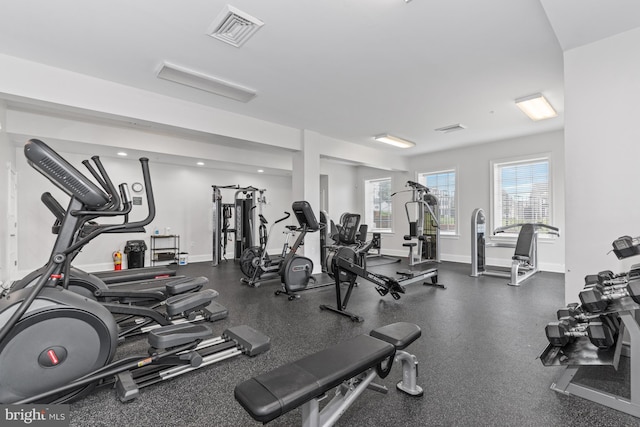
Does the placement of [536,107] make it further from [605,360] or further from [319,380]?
[319,380]

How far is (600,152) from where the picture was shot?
7.75 feet

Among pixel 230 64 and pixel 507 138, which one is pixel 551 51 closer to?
pixel 230 64

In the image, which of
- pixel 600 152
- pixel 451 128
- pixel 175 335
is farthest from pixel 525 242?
pixel 175 335

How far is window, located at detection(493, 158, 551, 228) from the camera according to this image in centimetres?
608

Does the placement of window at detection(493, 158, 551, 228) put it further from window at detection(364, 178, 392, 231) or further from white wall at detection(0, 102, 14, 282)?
white wall at detection(0, 102, 14, 282)

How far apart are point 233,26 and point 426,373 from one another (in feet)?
10.6

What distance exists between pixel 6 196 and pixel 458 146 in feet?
27.4

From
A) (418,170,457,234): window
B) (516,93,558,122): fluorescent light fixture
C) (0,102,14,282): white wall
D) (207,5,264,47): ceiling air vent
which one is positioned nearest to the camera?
(207,5,264,47): ceiling air vent

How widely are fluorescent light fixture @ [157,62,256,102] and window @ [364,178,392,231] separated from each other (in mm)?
5827

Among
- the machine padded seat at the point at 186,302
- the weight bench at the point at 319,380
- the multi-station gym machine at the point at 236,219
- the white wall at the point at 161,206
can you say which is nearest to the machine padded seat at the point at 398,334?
the weight bench at the point at 319,380

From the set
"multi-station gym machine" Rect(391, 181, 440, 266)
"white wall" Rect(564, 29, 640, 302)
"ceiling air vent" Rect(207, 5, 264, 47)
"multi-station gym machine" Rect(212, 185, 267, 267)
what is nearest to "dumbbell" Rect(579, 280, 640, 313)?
"white wall" Rect(564, 29, 640, 302)

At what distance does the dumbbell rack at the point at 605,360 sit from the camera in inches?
62.8

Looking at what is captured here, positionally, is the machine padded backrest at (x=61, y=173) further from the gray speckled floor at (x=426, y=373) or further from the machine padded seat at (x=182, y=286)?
the gray speckled floor at (x=426, y=373)

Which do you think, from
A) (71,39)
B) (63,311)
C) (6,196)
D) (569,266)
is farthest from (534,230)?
(6,196)
